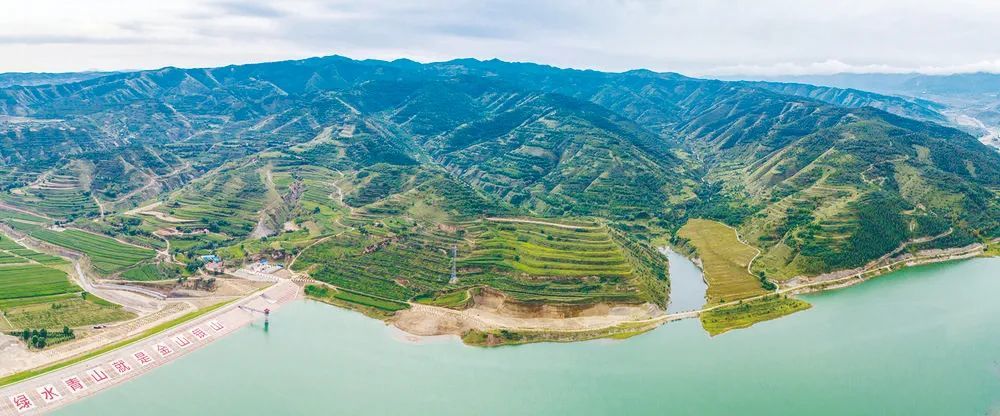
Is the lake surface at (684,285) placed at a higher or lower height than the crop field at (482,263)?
lower

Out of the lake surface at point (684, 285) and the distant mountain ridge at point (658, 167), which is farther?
the distant mountain ridge at point (658, 167)

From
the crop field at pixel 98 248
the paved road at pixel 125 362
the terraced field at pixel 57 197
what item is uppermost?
the terraced field at pixel 57 197

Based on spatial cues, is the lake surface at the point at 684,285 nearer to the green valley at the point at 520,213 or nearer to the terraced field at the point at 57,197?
the green valley at the point at 520,213

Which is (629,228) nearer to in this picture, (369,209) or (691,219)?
(691,219)

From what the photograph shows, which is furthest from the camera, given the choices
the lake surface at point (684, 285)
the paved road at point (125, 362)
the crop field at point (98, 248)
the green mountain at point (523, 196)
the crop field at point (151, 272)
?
the crop field at point (98, 248)

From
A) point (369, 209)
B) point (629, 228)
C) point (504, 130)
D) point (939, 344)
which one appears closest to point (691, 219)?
point (629, 228)

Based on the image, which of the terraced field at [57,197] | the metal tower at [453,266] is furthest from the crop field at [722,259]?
the terraced field at [57,197]
